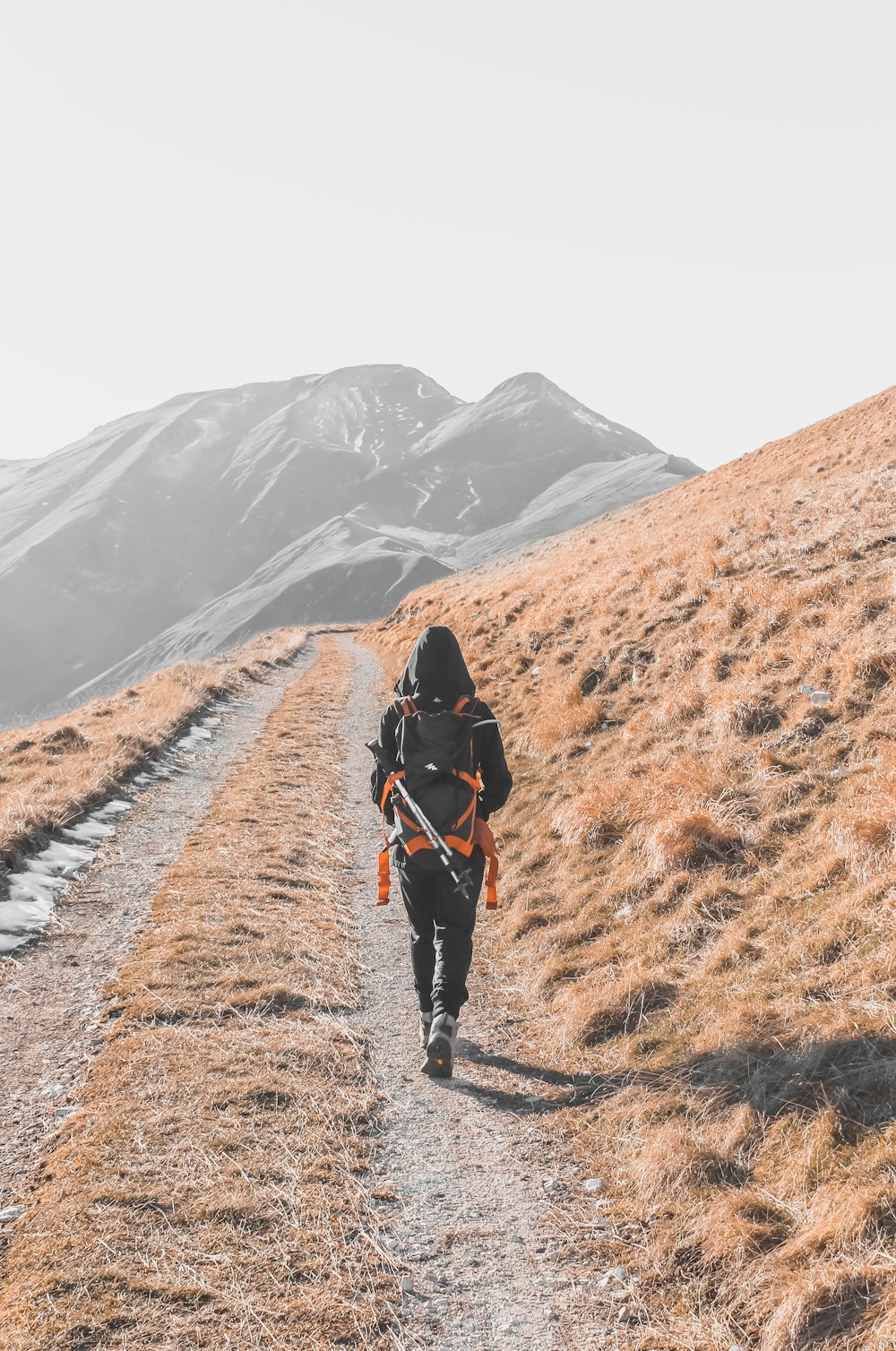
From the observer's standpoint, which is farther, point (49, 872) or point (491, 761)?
point (49, 872)

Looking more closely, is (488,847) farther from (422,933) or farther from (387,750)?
(387,750)

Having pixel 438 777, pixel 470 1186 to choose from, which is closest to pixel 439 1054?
pixel 470 1186

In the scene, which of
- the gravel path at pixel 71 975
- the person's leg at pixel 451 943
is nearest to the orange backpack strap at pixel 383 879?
the person's leg at pixel 451 943

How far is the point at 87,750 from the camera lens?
14.9 meters

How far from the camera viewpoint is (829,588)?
10.0 metres

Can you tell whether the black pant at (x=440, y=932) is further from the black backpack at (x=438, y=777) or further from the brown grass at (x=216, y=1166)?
the brown grass at (x=216, y=1166)

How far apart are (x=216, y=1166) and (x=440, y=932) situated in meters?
2.12

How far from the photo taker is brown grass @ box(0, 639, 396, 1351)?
3.43 metres

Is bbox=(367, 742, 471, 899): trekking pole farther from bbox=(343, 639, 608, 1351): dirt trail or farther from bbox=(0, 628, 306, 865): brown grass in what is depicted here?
bbox=(0, 628, 306, 865): brown grass

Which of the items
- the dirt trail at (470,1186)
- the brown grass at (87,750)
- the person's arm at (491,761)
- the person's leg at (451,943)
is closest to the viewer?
the dirt trail at (470,1186)

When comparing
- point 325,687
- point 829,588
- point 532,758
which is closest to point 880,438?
point 829,588

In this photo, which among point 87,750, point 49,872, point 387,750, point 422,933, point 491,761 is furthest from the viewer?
point 87,750

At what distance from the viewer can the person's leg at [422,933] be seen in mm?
5949

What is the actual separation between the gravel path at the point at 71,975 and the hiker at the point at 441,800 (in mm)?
2522
